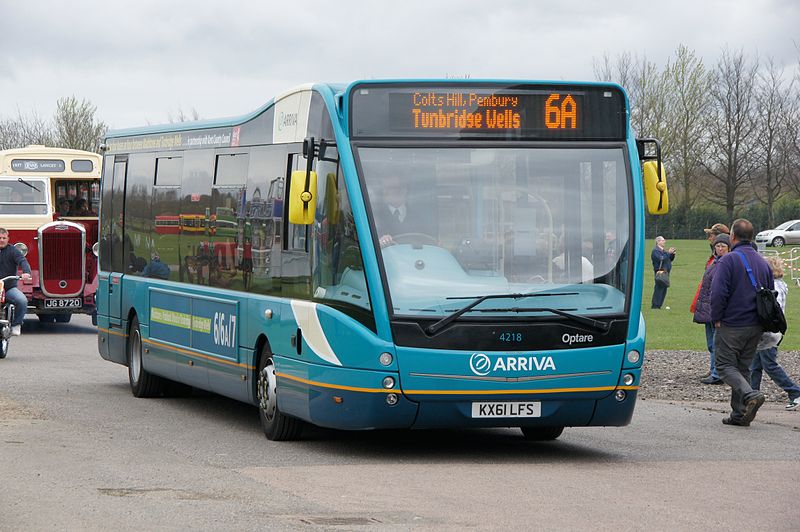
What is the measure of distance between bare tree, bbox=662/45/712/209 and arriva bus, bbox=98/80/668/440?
61.2m

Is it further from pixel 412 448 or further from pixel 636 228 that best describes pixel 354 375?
pixel 636 228

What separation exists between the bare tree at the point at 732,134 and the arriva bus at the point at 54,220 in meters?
47.7

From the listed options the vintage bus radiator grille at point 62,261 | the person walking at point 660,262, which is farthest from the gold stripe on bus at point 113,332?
the person walking at point 660,262

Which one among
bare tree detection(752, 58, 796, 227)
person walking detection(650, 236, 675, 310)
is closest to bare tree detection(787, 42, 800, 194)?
bare tree detection(752, 58, 796, 227)

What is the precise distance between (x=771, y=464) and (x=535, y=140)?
2.95 meters

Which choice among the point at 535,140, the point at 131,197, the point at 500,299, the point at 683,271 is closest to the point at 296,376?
the point at 500,299

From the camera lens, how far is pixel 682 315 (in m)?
34.7

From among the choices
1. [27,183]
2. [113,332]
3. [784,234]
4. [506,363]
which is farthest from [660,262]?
[784,234]

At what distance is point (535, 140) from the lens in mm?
11742

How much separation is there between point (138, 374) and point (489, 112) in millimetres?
6606

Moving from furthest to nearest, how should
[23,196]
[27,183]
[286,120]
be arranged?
[27,183]
[23,196]
[286,120]

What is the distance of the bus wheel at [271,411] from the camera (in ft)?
40.8

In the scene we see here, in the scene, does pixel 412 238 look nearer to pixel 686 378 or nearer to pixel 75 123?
pixel 686 378

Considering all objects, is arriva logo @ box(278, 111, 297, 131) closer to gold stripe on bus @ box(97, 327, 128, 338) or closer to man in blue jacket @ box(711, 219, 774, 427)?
man in blue jacket @ box(711, 219, 774, 427)
